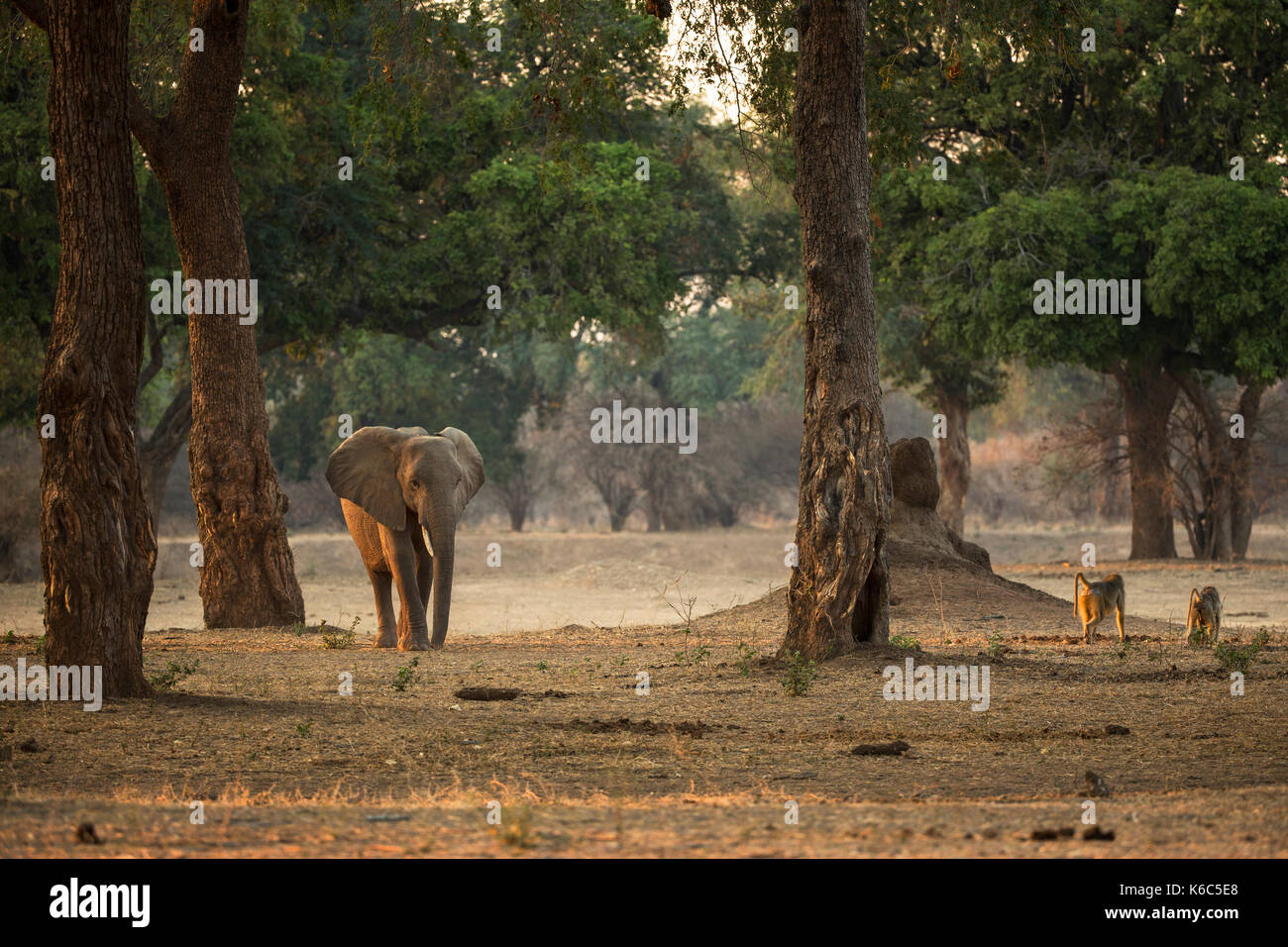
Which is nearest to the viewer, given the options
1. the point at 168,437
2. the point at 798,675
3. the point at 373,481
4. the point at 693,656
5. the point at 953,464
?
the point at 798,675

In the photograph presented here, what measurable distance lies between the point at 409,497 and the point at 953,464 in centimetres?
2255

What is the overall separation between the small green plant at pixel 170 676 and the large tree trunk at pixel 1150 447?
23939mm

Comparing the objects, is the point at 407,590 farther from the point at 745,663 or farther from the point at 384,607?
the point at 745,663

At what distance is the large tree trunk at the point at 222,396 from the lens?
668 inches

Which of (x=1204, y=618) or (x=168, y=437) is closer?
(x=1204, y=618)

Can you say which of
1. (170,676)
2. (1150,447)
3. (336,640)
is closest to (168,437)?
(336,640)

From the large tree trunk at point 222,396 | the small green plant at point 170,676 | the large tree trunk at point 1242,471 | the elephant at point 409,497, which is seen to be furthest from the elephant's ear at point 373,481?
the large tree trunk at point 1242,471

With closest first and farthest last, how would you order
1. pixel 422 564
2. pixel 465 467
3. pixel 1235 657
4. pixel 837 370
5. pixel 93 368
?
pixel 93 368 → pixel 1235 657 → pixel 837 370 → pixel 465 467 → pixel 422 564

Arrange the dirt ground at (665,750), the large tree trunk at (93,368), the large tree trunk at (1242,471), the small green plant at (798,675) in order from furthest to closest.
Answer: the large tree trunk at (1242,471), the small green plant at (798,675), the large tree trunk at (93,368), the dirt ground at (665,750)

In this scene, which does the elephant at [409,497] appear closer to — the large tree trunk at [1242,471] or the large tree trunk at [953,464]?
the large tree trunk at [953,464]

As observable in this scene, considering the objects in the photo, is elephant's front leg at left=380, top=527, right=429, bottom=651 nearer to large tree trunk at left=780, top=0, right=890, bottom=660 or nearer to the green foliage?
the green foliage

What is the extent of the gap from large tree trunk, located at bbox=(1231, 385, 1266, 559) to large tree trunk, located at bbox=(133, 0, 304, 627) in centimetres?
2242

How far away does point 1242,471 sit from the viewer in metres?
34.6

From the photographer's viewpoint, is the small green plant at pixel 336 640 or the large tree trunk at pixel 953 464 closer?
the small green plant at pixel 336 640
